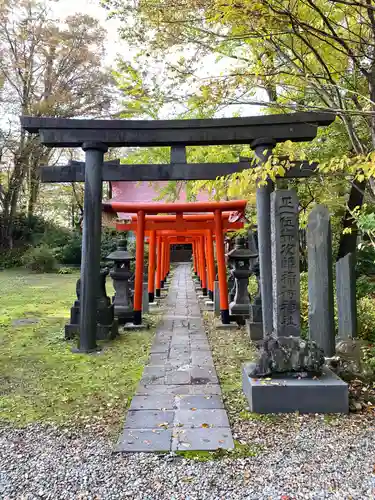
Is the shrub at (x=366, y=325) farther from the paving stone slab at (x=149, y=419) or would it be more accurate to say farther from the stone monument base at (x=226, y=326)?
the paving stone slab at (x=149, y=419)

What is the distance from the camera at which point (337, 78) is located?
5.23 metres

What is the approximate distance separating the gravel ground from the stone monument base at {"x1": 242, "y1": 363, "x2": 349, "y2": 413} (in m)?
0.27

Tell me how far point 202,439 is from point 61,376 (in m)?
2.27

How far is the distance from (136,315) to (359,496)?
5.56 m

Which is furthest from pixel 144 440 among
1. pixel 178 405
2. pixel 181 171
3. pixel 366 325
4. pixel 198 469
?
pixel 366 325

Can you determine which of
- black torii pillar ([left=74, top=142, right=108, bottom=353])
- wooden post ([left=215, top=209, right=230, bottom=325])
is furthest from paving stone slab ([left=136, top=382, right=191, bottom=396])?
wooden post ([left=215, top=209, right=230, bottom=325])

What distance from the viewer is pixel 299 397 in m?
3.27

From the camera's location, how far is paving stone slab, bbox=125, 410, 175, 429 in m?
3.03

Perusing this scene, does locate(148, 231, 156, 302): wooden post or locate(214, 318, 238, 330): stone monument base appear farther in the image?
locate(148, 231, 156, 302): wooden post

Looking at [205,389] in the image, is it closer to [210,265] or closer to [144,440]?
[144,440]

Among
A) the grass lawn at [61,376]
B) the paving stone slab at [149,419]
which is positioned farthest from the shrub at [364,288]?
the paving stone slab at [149,419]

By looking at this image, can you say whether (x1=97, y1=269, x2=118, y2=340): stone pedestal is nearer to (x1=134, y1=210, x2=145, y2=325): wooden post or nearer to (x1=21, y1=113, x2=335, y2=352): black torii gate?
(x1=21, y1=113, x2=335, y2=352): black torii gate

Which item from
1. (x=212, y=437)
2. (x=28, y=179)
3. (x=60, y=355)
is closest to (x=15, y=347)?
(x=60, y=355)

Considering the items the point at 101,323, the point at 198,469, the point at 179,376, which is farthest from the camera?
the point at 101,323
